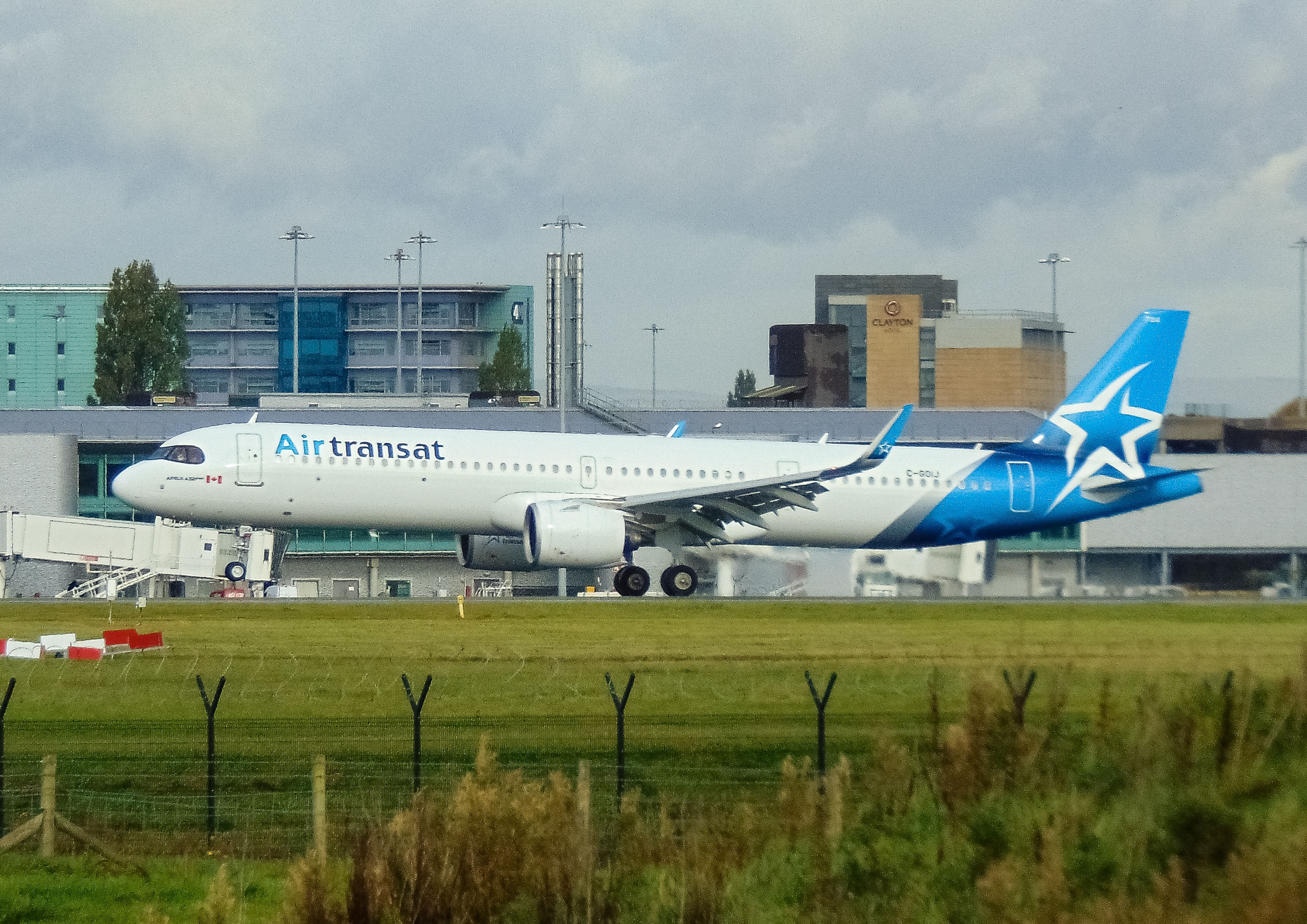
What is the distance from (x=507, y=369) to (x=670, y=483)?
86.7 meters

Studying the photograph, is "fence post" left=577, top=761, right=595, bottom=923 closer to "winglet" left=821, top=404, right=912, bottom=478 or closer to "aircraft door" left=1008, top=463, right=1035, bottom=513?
"winglet" left=821, top=404, right=912, bottom=478

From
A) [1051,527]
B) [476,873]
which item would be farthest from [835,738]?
[1051,527]

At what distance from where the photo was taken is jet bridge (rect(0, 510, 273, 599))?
53.3 metres

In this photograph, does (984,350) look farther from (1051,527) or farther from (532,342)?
(1051,527)

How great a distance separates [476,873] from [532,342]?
139046 millimetres

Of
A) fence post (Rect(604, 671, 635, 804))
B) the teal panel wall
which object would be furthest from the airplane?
the teal panel wall

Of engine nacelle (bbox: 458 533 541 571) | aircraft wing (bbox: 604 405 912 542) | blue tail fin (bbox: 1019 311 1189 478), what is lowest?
engine nacelle (bbox: 458 533 541 571)

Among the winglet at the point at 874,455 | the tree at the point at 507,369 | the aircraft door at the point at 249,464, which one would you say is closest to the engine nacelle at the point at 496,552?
the aircraft door at the point at 249,464

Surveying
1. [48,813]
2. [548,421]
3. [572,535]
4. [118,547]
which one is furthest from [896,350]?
[48,813]

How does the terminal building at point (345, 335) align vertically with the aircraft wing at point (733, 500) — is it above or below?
above

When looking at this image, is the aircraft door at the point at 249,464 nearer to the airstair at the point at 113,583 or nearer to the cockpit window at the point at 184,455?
the cockpit window at the point at 184,455

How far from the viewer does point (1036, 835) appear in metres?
11.1

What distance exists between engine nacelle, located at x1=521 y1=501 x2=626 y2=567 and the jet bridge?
55.8 ft

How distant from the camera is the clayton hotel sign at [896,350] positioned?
129750mm
